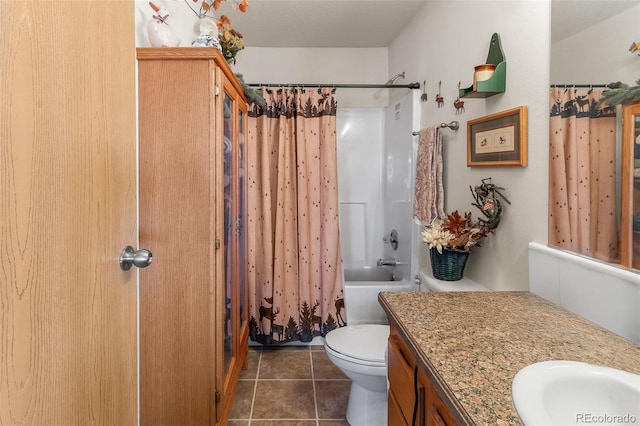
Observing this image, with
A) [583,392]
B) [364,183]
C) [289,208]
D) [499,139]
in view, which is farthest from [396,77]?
[583,392]

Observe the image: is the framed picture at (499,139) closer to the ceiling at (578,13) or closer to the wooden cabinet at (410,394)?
the ceiling at (578,13)

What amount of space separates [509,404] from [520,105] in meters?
1.18

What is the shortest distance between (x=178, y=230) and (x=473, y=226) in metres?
1.31

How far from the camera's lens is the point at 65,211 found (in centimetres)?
71

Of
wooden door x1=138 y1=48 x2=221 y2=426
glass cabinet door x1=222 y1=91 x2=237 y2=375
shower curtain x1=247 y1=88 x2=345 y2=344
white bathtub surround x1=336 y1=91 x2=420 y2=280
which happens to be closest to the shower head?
white bathtub surround x1=336 y1=91 x2=420 y2=280

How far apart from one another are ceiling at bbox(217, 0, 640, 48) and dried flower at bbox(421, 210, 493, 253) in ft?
5.39

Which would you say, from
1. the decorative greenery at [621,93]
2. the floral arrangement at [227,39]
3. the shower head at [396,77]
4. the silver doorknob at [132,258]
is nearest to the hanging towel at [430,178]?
the shower head at [396,77]

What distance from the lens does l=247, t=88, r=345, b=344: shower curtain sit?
2.46 m

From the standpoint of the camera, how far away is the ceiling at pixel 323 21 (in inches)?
95.0

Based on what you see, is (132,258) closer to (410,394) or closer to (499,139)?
(410,394)

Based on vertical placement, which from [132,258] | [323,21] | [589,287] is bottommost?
[589,287]

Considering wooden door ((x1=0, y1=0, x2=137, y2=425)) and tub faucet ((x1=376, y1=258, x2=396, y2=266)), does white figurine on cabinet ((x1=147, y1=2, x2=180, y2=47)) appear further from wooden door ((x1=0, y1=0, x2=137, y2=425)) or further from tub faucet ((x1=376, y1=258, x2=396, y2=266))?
tub faucet ((x1=376, y1=258, x2=396, y2=266))

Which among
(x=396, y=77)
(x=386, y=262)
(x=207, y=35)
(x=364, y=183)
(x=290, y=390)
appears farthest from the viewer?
Answer: (x=364, y=183)

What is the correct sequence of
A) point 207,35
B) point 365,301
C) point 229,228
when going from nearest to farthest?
point 207,35 < point 229,228 < point 365,301
